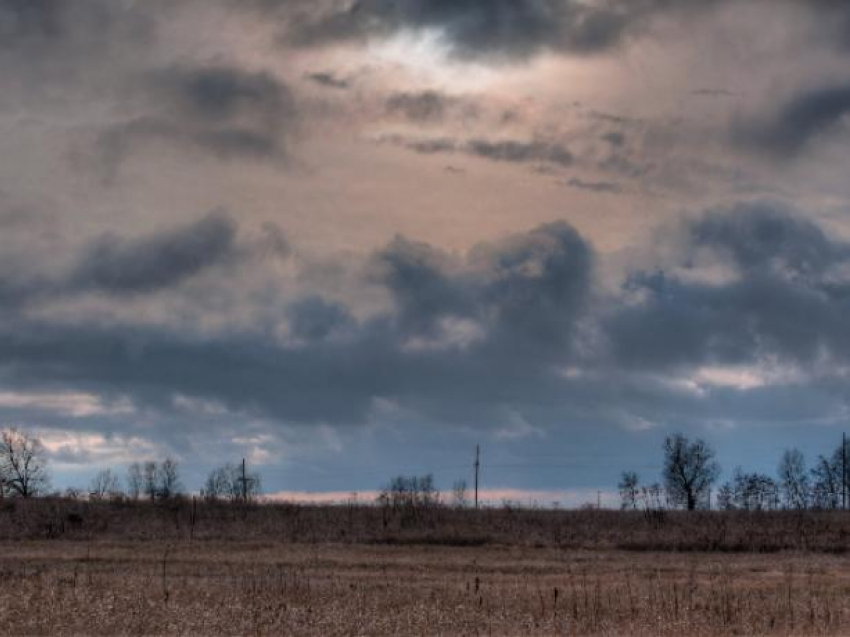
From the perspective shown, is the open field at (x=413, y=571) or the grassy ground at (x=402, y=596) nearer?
the grassy ground at (x=402, y=596)

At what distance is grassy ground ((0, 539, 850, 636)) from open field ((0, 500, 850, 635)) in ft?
0.29

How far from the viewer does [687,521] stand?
6962cm

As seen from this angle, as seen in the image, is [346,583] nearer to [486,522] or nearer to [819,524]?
[486,522]

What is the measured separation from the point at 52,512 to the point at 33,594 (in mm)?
45110

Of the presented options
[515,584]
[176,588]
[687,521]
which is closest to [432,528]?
[687,521]

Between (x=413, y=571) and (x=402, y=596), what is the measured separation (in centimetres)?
1188

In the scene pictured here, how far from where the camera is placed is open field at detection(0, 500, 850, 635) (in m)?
26.2

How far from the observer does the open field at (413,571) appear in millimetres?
26203

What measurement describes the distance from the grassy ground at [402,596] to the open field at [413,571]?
0.09 metres

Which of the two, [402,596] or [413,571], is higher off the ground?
[402,596]

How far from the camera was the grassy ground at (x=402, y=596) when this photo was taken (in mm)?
25609

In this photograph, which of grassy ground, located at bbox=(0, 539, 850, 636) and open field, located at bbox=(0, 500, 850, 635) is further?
open field, located at bbox=(0, 500, 850, 635)

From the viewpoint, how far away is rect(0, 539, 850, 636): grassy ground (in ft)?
84.0

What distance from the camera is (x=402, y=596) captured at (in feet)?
103
